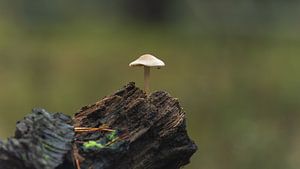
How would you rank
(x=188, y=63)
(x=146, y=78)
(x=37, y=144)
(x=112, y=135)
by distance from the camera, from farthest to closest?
(x=188, y=63), (x=146, y=78), (x=112, y=135), (x=37, y=144)

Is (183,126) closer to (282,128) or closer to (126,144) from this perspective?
(126,144)

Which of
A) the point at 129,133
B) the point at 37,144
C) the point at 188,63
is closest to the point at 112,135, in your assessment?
the point at 129,133

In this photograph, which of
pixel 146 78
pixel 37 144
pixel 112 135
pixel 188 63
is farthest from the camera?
pixel 188 63

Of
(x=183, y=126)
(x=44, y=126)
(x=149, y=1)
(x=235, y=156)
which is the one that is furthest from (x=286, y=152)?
(x=149, y=1)

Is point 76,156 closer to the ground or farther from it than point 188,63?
farther from it

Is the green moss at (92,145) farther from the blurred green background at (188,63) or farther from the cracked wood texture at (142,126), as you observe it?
the blurred green background at (188,63)

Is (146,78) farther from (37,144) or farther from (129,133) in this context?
(37,144)
